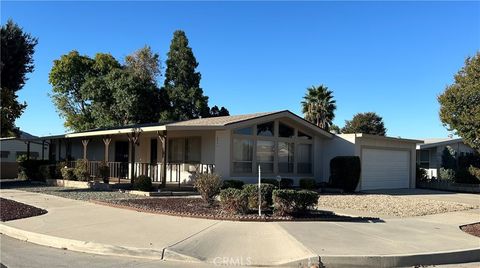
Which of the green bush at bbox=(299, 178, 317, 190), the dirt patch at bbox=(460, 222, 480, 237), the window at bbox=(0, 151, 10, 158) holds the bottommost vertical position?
the dirt patch at bbox=(460, 222, 480, 237)

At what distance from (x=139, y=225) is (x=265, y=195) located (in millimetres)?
3607

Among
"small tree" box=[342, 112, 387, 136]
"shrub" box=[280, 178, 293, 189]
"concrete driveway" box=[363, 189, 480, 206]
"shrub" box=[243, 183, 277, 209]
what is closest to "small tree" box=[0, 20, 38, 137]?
"shrub" box=[280, 178, 293, 189]

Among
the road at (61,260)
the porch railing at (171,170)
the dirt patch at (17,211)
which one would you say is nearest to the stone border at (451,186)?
the porch railing at (171,170)

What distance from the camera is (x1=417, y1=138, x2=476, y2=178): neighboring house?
33.2m

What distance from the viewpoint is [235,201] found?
12.7 meters

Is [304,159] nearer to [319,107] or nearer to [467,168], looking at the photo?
[467,168]

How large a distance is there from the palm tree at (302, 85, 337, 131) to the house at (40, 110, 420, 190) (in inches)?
566

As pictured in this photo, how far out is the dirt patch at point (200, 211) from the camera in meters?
12.2

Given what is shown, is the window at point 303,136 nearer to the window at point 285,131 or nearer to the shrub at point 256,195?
the window at point 285,131

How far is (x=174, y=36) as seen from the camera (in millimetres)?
40500

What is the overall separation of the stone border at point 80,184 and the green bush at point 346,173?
10955 millimetres

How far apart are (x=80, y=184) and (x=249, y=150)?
796 cm

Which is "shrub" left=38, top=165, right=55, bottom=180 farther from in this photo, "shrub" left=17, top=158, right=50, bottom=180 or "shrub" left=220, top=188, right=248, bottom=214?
"shrub" left=220, top=188, right=248, bottom=214

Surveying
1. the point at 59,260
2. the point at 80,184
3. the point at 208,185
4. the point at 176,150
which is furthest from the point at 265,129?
the point at 59,260
